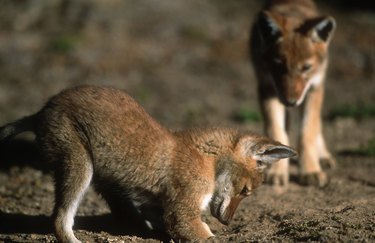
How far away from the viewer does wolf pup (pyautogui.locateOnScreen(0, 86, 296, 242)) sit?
5422 millimetres

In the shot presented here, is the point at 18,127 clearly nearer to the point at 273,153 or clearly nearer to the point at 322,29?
the point at 273,153

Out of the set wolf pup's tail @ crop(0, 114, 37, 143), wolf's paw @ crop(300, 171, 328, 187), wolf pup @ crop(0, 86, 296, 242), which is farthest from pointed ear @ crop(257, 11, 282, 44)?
wolf pup's tail @ crop(0, 114, 37, 143)

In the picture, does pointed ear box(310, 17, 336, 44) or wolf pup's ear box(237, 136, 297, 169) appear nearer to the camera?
wolf pup's ear box(237, 136, 297, 169)

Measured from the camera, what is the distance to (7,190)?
7.53 meters

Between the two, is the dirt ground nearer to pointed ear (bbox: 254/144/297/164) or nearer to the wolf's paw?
the wolf's paw

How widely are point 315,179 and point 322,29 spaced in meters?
1.83

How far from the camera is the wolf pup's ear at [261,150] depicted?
5840 millimetres

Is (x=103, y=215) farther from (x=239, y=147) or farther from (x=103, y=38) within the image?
(x=103, y=38)

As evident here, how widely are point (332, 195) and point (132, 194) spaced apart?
2481 mm

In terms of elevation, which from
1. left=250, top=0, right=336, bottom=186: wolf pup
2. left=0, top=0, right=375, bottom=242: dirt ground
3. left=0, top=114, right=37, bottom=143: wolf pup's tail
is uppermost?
left=0, top=114, right=37, bottom=143: wolf pup's tail

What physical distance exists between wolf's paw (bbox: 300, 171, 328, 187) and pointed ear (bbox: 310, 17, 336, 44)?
1.64m

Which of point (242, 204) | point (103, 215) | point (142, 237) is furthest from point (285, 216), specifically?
point (103, 215)

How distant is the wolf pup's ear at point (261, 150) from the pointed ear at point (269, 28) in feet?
8.00

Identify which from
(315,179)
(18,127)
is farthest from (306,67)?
(18,127)
